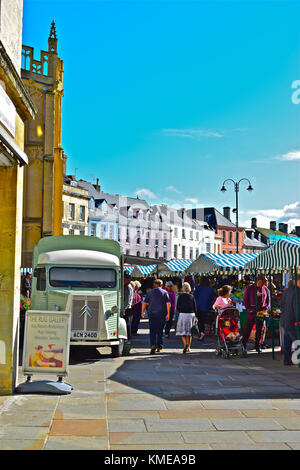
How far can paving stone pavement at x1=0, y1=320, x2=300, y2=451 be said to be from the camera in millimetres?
6215

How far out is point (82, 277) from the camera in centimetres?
1366

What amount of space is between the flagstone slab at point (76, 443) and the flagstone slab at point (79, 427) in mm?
172

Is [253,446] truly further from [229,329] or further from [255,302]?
[255,302]

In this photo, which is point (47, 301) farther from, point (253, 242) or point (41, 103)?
point (253, 242)

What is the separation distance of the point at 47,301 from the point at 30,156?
20.1 meters

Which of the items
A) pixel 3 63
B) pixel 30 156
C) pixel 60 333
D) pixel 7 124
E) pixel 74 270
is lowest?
pixel 60 333

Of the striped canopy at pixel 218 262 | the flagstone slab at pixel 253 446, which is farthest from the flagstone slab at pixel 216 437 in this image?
the striped canopy at pixel 218 262

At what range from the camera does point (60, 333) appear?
9.25 metres

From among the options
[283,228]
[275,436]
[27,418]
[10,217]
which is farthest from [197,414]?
[283,228]

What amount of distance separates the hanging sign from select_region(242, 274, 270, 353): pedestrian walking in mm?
6577

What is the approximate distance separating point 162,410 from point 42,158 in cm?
2594
